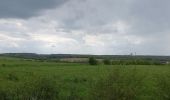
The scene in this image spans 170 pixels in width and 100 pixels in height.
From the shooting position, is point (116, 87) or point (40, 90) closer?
point (116, 87)

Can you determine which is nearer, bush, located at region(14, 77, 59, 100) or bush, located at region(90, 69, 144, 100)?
bush, located at region(90, 69, 144, 100)

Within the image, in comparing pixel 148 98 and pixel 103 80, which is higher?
pixel 103 80

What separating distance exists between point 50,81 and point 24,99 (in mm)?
2468

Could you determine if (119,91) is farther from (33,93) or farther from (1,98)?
(1,98)

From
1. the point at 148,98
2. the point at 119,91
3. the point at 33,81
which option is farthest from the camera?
the point at 148,98

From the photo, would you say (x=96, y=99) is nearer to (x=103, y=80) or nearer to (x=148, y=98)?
(x=103, y=80)

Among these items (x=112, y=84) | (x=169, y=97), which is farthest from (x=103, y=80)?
(x=169, y=97)

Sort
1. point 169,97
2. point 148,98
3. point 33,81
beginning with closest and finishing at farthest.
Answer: point 169,97 → point 33,81 → point 148,98

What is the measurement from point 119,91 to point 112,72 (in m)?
1.11

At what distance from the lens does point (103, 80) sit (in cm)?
2027

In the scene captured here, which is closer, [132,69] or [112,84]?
[112,84]

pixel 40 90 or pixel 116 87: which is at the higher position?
pixel 116 87

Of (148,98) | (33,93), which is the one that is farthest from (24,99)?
(148,98)

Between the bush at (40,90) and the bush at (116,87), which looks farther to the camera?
the bush at (40,90)
